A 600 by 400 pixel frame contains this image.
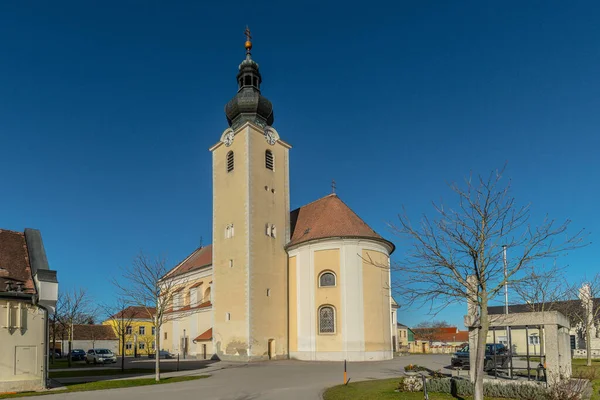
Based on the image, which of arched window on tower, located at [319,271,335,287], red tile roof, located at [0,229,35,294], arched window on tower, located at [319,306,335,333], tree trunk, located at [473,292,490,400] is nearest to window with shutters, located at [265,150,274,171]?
arched window on tower, located at [319,271,335,287]

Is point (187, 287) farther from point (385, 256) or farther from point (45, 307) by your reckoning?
point (45, 307)

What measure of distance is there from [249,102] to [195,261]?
65.1 ft

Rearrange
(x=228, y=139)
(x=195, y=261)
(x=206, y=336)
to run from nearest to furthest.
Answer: (x=206, y=336) → (x=228, y=139) → (x=195, y=261)

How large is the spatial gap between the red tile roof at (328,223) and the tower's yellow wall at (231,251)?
14.9ft

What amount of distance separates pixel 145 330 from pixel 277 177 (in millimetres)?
38092

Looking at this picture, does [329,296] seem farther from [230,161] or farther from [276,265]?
[230,161]

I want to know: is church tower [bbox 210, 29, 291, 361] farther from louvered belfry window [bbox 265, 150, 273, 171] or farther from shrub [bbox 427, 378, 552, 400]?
shrub [bbox 427, 378, 552, 400]

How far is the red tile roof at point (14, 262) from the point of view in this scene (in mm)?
19172

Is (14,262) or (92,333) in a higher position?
(14,262)

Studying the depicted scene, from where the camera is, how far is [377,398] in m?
15.2

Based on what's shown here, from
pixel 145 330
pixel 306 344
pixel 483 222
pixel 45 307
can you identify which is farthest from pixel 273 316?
pixel 145 330

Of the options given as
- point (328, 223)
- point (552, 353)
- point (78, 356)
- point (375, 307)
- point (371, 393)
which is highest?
point (328, 223)

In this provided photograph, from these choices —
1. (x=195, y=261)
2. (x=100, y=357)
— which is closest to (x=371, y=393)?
(x=100, y=357)

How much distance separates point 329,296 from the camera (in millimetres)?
36562
